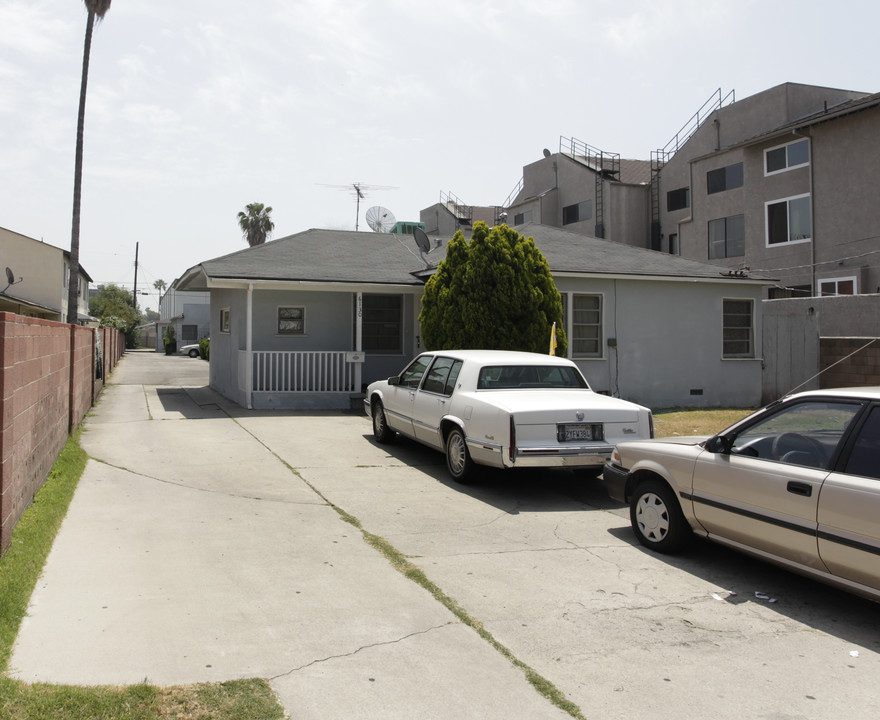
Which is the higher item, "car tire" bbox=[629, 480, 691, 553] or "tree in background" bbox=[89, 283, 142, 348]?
"tree in background" bbox=[89, 283, 142, 348]

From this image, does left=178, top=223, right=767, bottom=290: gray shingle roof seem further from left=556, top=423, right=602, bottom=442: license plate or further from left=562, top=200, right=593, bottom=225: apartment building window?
left=562, top=200, right=593, bottom=225: apartment building window

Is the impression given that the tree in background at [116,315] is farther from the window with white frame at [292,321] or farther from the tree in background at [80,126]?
the window with white frame at [292,321]

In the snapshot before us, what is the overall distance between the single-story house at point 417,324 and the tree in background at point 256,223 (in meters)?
41.5

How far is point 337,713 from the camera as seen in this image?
3314 mm

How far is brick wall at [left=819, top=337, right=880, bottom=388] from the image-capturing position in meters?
15.0

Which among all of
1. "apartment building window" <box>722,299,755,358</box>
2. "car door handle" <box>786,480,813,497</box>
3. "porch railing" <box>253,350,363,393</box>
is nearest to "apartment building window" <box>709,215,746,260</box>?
"apartment building window" <box>722,299,755,358</box>

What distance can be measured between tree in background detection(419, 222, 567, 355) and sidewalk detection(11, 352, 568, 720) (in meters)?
5.69

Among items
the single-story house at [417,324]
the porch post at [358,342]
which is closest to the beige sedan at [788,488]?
the single-story house at [417,324]

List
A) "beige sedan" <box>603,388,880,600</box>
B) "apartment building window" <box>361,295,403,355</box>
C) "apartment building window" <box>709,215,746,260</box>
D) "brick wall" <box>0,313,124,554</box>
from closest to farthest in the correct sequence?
"beige sedan" <box>603,388,880,600</box>, "brick wall" <box>0,313,124,554</box>, "apartment building window" <box>361,295,403,355</box>, "apartment building window" <box>709,215,746,260</box>

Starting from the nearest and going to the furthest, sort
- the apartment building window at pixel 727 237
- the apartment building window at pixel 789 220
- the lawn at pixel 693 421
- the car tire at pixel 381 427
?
the car tire at pixel 381 427
the lawn at pixel 693 421
the apartment building window at pixel 789 220
the apartment building window at pixel 727 237

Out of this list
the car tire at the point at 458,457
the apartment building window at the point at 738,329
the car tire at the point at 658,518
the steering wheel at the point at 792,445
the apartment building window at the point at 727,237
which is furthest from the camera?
the apartment building window at the point at 727,237

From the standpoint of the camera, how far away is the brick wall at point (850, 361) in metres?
15.0

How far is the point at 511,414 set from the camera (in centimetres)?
752

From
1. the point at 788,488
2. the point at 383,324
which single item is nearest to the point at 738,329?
the point at 383,324
